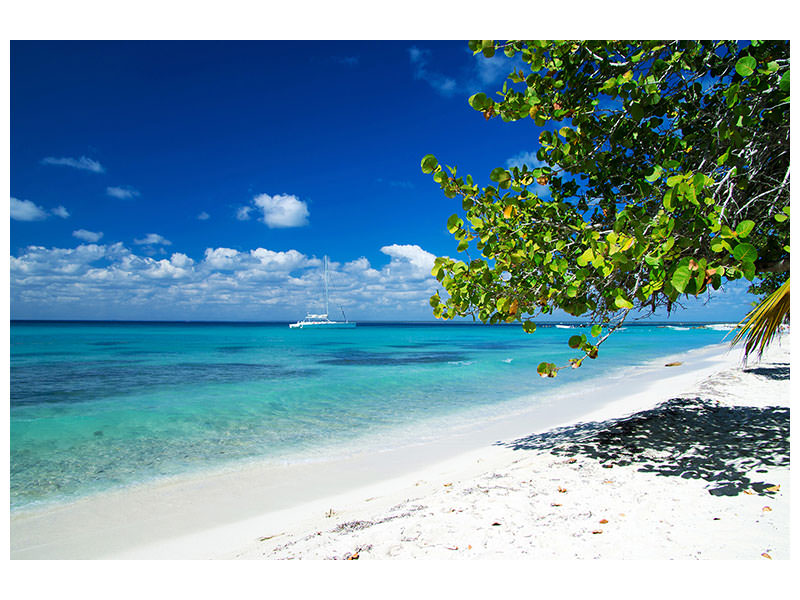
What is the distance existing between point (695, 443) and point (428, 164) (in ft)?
16.6

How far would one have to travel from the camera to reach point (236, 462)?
7039 mm

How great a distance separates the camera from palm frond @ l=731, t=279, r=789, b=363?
3.38 meters

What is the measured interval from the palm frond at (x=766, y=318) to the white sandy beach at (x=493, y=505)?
1.37m

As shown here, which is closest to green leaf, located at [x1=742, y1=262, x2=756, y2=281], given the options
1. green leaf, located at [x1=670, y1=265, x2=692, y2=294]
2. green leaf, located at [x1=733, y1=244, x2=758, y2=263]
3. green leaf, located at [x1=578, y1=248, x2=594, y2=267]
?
green leaf, located at [x1=733, y1=244, x2=758, y2=263]

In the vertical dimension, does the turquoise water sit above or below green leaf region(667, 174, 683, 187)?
below

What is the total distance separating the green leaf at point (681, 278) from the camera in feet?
7.61

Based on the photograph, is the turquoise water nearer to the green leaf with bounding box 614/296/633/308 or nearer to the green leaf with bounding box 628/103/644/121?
the green leaf with bounding box 614/296/633/308

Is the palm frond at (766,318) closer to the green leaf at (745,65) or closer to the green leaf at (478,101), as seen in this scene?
the green leaf at (745,65)

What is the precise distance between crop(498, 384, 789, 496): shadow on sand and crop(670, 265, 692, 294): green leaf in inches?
103

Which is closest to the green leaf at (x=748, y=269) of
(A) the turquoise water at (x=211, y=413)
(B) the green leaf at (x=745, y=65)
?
(B) the green leaf at (x=745, y=65)

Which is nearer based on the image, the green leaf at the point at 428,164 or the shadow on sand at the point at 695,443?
the green leaf at the point at 428,164
